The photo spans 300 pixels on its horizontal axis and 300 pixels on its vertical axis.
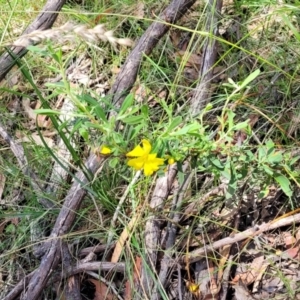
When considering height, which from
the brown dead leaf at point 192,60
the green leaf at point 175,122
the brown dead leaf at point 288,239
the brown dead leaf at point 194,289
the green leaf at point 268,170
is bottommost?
the brown dead leaf at point 288,239

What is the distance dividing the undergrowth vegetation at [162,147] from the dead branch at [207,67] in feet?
0.08

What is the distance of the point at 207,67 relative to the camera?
5.95 feet

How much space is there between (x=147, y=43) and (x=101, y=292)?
2.93ft

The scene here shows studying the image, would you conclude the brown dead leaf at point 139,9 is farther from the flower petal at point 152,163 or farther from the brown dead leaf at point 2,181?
the flower petal at point 152,163

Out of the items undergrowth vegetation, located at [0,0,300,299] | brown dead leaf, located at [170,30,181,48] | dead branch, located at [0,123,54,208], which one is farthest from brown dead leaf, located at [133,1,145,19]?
dead branch, located at [0,123,54,208]

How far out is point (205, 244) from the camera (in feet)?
5.23

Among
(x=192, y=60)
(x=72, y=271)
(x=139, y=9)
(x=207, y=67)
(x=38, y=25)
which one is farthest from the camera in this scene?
(x=139, y=9)

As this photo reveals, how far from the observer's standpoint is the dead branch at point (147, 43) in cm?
181

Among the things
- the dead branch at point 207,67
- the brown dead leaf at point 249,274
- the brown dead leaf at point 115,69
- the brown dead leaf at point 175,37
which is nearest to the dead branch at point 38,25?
the brown dead leaf at point 115,69

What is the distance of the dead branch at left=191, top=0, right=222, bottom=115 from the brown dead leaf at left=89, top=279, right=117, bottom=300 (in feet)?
2.14

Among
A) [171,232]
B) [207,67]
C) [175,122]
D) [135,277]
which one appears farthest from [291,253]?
[207,67]

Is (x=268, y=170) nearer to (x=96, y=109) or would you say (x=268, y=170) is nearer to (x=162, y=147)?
(x=162, y=147)

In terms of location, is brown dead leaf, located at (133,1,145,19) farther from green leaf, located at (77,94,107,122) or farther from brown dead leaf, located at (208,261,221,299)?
brown dead leaf, located at (208,261,221,299)

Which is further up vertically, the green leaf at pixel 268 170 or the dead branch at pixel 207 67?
the dead branch at pixel 207 67
